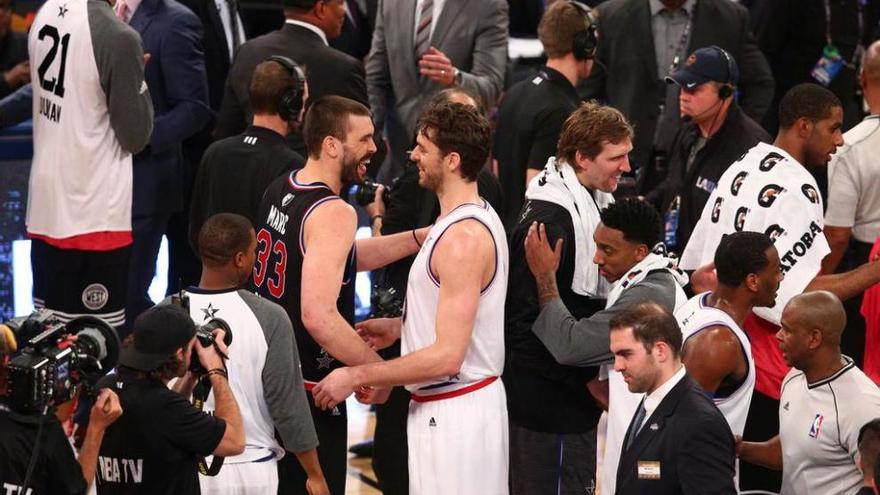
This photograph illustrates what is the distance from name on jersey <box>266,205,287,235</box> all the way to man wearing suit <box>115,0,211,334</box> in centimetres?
218

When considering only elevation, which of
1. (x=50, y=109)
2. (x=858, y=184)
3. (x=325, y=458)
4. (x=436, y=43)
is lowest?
(x=325, y=458)

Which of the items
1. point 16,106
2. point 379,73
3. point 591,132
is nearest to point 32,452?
point 591,132

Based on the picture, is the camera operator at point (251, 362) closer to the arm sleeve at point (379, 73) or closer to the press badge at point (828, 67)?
the arm sleeve at point (379, 73)

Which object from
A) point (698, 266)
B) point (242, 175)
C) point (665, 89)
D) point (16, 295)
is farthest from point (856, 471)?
point (16, 295)

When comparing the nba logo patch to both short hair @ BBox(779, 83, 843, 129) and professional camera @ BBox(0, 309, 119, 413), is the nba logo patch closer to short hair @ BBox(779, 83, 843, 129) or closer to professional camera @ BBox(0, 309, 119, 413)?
short hair @ BBox(779, 83, 843, 129)

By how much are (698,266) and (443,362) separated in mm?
1976

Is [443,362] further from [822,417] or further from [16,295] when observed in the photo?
[16,295]

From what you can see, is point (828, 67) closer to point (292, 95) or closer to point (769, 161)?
point (769, 161)

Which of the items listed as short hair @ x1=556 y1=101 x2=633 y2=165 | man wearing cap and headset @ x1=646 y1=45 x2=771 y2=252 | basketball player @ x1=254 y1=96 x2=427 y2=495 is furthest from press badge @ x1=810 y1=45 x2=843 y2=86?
basketball player @ x1=254 y1=96 x2=427 y2=495

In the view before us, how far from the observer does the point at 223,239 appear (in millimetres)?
5203

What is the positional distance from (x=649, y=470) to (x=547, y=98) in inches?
125

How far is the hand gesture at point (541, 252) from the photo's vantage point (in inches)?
223

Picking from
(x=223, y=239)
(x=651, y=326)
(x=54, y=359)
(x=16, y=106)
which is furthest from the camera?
(x=16, y=106)

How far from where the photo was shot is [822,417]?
18.0 ft
